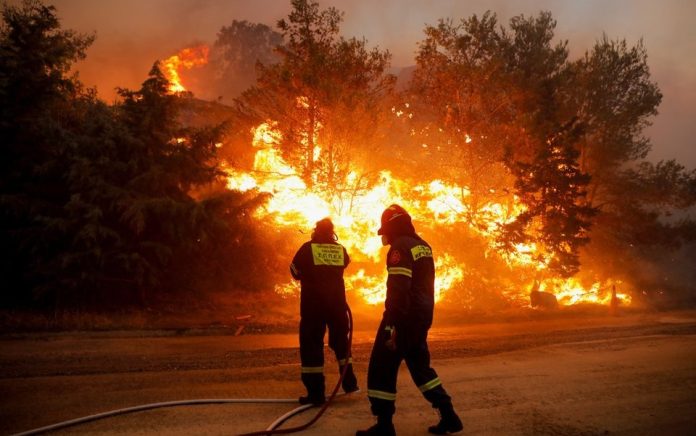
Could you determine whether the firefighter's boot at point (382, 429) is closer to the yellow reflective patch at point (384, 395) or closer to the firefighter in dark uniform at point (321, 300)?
the yellow reflective patch at point (384, 395)

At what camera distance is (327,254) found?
20.6ft

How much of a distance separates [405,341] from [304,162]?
48.6 ft

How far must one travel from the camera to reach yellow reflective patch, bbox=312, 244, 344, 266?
6215 mm

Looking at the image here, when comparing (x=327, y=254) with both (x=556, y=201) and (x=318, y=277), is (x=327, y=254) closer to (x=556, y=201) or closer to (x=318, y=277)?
(x=318, y=277)

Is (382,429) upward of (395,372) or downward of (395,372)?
downward

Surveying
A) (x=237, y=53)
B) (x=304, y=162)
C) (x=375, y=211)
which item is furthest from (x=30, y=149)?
(x=237, y=53)

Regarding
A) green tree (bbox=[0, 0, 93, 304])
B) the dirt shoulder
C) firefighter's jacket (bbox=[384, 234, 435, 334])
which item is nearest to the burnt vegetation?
green tree (bbox=[0, 0, 93, 304])

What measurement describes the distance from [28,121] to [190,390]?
10569 mm

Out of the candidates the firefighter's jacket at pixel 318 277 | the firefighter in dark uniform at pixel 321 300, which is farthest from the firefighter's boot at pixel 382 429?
the firefighter's jacket at pixel 318 277

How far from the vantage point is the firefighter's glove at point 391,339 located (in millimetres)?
4955

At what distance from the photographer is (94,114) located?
13.1 m

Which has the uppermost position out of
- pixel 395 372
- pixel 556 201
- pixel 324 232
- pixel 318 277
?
pixel 556 201

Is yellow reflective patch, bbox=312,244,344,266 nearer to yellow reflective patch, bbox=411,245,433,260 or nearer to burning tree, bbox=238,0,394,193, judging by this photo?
yellow reflective patch, bbox=411,245,433,260

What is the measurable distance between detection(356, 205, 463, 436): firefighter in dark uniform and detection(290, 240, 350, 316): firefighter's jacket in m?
1.19
